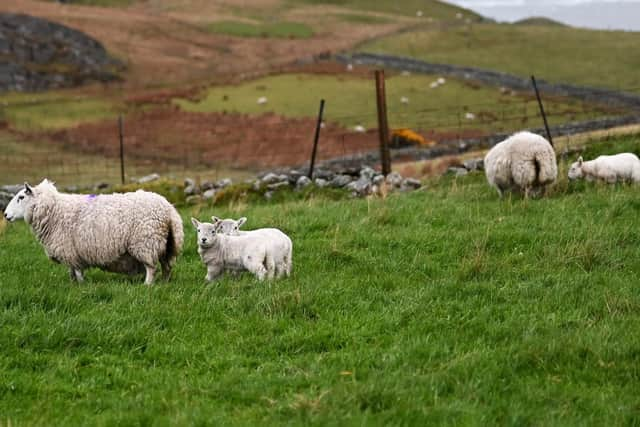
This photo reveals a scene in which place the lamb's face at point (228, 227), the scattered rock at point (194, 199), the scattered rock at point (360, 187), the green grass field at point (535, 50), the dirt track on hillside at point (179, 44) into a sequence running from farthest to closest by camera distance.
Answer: the dirt track on hillside at point (179, 44), the green grass field at point (535, 50), the scattered rock at point (194, 199), the scattered rock at point (360, 187), the lamb's face at point (228, 227)

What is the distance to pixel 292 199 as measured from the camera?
20000 millimetres

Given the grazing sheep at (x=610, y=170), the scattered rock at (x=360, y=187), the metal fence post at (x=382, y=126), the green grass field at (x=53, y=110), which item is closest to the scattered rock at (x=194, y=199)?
the scattered rock at (x=360, y=187)

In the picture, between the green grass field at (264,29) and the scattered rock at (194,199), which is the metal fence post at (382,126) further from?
the green grass field at (264,29)

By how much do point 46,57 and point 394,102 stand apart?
3762cm

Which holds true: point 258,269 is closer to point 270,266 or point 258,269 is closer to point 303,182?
point 270,266

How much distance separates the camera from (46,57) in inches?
2702

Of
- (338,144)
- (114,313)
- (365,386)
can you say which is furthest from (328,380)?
(338,144)

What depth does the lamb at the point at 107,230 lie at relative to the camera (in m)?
10.0

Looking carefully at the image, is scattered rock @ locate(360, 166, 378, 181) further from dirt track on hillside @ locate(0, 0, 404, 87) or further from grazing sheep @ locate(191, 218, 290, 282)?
dirt track on hillside @ locate(0, 0, 404, 87)

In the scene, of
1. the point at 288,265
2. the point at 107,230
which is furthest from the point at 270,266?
the point at 107,230

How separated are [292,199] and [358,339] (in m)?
12.7

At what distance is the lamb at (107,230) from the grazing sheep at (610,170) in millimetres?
9407

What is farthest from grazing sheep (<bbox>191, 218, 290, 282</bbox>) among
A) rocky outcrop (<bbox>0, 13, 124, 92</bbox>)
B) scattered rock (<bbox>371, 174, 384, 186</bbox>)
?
rocky outcrop (<bbox>0, 13, 124, 92</bbox>)

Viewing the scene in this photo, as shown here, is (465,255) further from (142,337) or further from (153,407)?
(153,407)
